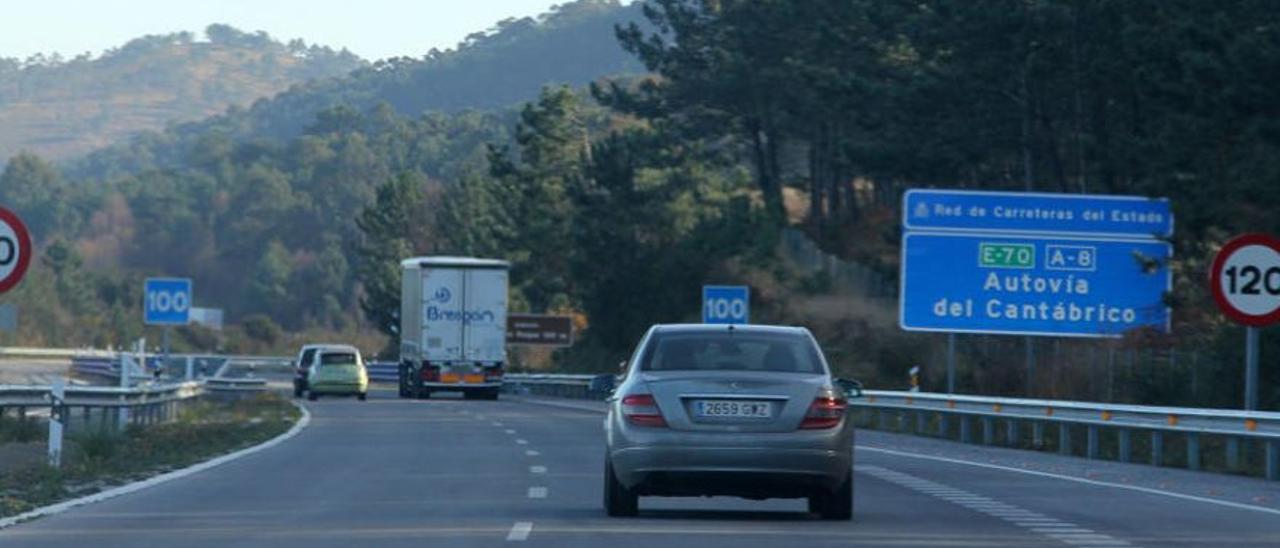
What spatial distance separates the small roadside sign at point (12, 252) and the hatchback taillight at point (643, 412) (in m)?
6.27

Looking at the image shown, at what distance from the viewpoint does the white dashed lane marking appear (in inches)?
753

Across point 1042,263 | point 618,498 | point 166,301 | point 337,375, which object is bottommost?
point 618,498

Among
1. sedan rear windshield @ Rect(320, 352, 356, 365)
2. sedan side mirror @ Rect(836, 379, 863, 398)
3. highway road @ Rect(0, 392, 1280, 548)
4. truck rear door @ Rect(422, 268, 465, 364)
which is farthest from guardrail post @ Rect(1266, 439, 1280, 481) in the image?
sedan rear windshield @ Rect(320, 352, 356, 365)

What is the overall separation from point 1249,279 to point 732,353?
10358 mm

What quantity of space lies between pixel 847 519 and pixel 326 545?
14.9 feet

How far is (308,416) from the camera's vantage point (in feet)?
168

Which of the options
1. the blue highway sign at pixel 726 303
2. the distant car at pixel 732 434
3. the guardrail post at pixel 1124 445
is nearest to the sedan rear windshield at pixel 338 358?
the blue highway sign at pixel 726 303

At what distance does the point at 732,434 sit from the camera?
66.2 feet

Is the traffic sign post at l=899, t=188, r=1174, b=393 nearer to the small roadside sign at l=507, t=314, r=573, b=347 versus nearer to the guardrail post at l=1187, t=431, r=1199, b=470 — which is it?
the guardrail post at l=1187, t=431, r=1199, b=470

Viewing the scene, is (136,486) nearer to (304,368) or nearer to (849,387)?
(849,387)

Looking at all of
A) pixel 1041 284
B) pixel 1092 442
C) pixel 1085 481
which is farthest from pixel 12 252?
pixel 1041 284

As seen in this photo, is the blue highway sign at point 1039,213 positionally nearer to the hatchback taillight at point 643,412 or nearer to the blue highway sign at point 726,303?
the blue highway sign at point 726,303

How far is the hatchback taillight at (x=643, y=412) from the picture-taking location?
20297mm

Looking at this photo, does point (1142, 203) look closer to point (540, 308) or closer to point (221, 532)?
point (221, 532)
